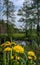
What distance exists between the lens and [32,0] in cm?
2784

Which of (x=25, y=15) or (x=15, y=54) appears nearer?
(x=15, y=54)

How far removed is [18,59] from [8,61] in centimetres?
11

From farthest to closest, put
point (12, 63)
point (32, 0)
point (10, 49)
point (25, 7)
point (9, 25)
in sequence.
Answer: point (9, 25)
point (25, 7)
point (32, 0)
point (12, 63)
point (10, 49)

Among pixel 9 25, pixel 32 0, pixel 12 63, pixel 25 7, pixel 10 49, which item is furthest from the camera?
pixel 9 25

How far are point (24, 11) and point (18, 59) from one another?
29258mm

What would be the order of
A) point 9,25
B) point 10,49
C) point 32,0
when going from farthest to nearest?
1. point 9,25
2. point 32,0
3. point 10,49

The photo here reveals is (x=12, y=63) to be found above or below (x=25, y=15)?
above

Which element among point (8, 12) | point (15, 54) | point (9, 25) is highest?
point (15, 54)

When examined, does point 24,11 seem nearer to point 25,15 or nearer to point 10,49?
point 25,15

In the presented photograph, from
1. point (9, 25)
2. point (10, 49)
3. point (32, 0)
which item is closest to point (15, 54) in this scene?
point (10, 49)

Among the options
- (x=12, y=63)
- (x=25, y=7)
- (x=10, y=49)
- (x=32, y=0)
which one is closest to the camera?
(x=10, y=49)

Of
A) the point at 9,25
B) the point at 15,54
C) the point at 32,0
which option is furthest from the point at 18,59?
the point at 9,25

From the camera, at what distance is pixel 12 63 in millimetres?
2320

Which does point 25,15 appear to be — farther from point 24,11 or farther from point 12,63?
point 12,63
